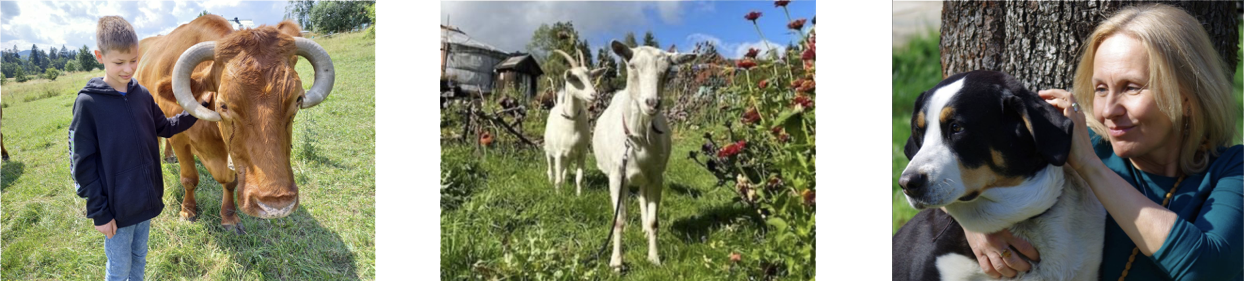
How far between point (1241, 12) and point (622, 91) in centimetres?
239

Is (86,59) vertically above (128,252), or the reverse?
(86,59)

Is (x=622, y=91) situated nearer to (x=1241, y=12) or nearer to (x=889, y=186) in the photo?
(x=889, y=186)

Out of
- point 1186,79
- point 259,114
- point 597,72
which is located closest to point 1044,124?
point 1186,79

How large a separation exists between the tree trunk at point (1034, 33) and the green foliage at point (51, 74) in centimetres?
393

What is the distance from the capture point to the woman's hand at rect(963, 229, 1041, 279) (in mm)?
2598

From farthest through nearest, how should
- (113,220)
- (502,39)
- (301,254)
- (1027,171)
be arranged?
(301,254), (502,39), (113,220), (1027,171)

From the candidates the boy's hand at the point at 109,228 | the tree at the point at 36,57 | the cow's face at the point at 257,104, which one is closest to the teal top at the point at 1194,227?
the cow's face at the point at 257,104

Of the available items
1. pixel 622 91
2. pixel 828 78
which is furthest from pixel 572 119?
pixel 828 78

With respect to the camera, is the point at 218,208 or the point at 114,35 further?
the point at 218,208

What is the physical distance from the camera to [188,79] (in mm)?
2861

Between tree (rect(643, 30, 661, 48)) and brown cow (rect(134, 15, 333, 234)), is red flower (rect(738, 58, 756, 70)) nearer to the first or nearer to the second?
tree (rect(643, 30, 661, 48))

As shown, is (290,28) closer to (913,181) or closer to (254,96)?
(254,96)

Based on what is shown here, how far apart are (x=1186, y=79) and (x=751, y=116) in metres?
1.59

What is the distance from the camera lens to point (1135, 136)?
8.24 feet
